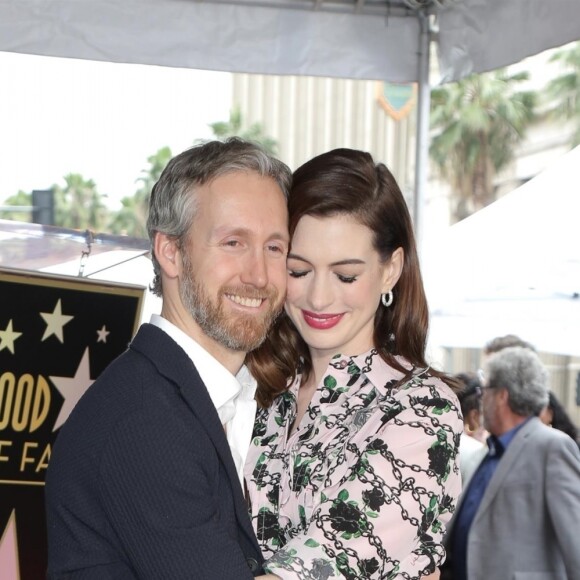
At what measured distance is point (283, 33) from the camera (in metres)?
3.79

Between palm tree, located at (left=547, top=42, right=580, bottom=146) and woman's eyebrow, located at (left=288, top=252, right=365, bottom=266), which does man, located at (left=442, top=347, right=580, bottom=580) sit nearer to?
woman's eyebrow, located at (left=288, top=252, right=365, bottom=266)

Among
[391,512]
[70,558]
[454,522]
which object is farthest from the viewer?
[454,522]

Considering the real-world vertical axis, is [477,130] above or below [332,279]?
above

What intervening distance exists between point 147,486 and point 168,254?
1.94 ft

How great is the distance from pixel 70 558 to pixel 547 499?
3.32m

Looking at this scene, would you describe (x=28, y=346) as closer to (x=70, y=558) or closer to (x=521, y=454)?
(x=70, y=558)

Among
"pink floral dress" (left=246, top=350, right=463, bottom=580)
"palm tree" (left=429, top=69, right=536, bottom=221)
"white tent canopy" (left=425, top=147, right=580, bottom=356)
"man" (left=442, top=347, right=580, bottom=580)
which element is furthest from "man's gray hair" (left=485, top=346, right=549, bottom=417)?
"palm tree" (left=429, top=69, right=536, bottom=221)

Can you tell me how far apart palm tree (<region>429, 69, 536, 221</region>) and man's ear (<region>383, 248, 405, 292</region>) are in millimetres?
32247

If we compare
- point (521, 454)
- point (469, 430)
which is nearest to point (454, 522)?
point (521, 454)

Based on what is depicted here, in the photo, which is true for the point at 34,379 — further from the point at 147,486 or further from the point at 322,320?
the point at 147,486

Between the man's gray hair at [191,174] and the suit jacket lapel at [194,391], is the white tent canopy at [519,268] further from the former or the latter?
the suit jacket lapel at [194,391]

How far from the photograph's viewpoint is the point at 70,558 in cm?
194

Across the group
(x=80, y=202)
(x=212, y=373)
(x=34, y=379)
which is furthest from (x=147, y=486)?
(x=80, y=202)

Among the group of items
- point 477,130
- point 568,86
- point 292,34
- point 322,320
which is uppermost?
point 568,86
